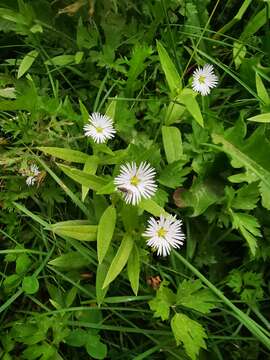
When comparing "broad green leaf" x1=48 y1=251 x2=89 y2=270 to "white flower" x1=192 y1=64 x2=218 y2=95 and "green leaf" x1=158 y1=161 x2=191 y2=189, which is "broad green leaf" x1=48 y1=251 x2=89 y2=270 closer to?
"green leaf" x1=158 y1=161 x2=191 y2=189

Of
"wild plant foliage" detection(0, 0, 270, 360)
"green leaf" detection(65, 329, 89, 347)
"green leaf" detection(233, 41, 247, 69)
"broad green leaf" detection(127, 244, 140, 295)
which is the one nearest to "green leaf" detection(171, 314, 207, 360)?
"wild plant foliage" detection(0, 0, 270, 360)

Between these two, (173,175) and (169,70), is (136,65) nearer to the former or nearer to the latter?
(169,70)

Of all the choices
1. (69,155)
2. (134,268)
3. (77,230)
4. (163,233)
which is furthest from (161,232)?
(69,155)

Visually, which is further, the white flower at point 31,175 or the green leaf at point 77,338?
the white flower at point 31,175

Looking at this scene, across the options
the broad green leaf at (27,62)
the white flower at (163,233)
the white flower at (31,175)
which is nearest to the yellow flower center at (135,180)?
the white flower at (163,233)

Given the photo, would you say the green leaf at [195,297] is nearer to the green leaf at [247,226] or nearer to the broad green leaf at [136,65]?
the green leaf at [247,226]

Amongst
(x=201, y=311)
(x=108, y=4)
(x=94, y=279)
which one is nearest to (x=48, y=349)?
(x=94, y=279)
